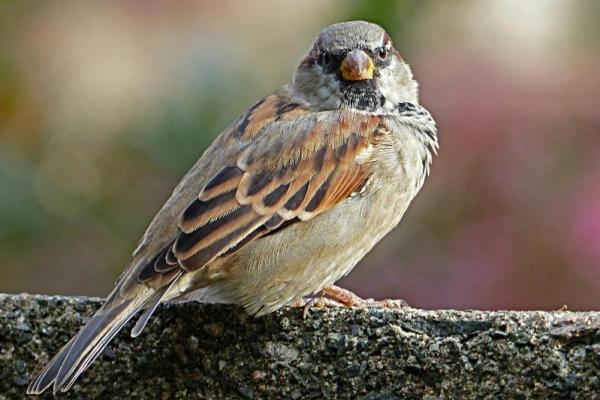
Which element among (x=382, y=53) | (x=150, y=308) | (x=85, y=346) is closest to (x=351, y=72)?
(x=382, y=53)

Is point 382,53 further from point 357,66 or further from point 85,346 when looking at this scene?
point 85,346

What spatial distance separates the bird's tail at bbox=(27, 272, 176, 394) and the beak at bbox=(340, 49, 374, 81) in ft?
3.43

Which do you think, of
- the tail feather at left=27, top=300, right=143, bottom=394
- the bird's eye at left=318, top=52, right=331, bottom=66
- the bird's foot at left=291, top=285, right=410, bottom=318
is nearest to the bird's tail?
the tail feather at left=27, top=300, right=143, bottom=394

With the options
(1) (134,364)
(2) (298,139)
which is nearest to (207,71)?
(2) (298,139)

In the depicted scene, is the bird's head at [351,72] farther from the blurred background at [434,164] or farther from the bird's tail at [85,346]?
the bird's tail at [85,346]

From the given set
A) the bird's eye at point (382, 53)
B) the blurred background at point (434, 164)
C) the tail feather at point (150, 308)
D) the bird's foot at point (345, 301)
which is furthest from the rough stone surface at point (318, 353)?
the bird's eye at point (382, 53)

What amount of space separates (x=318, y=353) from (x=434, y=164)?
139 centimetres

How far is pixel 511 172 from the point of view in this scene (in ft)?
11.7

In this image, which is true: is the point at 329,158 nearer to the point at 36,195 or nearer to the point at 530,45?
the point at 36,195

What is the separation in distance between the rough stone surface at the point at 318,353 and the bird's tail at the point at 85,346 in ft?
0.18

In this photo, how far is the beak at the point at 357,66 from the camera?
334 cm

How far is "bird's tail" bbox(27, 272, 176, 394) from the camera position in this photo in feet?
7.33

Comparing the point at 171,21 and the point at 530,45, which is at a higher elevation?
the point at 530,45

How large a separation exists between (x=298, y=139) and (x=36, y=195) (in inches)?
29.4
